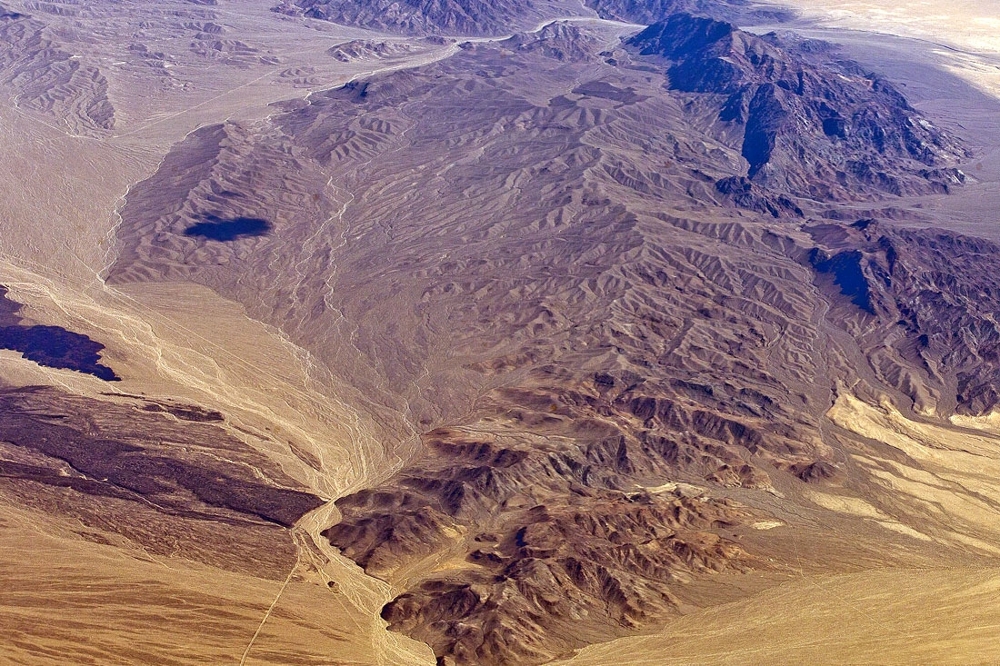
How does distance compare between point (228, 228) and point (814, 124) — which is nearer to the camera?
point (228, 228)

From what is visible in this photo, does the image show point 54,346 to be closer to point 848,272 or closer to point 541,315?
point 541,315

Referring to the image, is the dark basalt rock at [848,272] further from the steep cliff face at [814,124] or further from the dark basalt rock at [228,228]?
the dark basalt rock at [228,228]

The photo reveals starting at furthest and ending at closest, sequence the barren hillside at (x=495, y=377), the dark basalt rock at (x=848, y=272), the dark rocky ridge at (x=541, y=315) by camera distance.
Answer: the dark basalt rock at (x=848, y=272), the dark rocky ridge at (x=541, y=315), the barren hillside at (x=495, y=377)

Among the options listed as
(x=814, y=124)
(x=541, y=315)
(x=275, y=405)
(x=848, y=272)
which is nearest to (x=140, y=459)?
(x=275, y=405)

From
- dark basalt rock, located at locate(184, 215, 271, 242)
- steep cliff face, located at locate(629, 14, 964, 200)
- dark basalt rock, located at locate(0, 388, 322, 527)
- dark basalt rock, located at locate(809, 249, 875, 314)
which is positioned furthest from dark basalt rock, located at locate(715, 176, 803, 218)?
dark basalt rock, located at locate(0, 388, 322, 527)

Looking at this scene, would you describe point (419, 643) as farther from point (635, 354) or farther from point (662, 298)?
point (662, 298)

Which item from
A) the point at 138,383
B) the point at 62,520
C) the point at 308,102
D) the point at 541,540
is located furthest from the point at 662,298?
the point at 308,102

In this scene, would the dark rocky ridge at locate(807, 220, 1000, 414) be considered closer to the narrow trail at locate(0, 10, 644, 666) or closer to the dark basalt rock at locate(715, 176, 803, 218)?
the dark basalt rock at locate(715, 176, 803, 218)

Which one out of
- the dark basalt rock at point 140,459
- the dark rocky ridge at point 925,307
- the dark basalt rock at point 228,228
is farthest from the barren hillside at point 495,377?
the dark basalt rock at point 228,228
